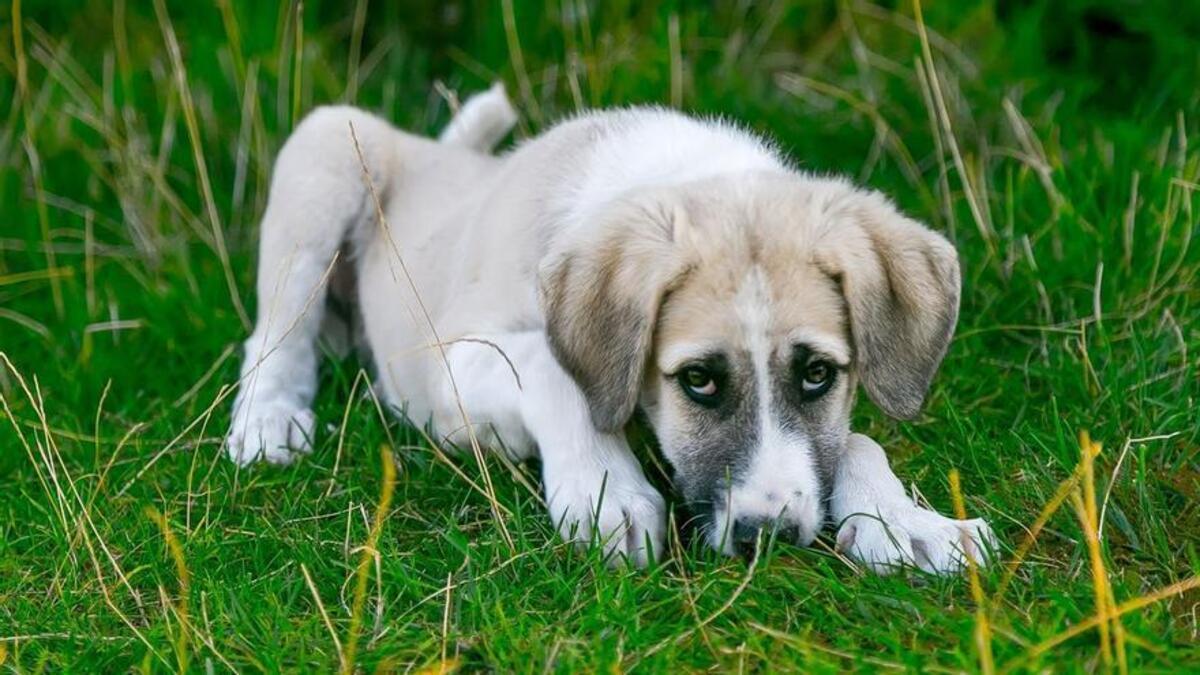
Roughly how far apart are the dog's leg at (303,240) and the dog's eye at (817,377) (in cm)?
195

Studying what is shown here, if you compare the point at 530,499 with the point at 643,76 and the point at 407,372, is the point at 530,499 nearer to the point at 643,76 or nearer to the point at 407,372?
the point at 407,372

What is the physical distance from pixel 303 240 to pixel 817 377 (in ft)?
7.75

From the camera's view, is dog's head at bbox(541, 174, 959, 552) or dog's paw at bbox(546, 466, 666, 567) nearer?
dog's head at bbox(541, 174, 959, 552)

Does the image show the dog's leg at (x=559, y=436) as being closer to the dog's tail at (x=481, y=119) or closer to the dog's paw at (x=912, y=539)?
the dog's paw at (x=912, y=539)

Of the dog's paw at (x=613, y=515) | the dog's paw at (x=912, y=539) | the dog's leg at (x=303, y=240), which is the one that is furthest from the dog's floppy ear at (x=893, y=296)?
the dog's leg at (x=303, y=240)

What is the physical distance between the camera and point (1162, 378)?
4789mm

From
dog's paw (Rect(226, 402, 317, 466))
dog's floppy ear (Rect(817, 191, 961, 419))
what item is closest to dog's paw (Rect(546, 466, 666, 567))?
dog's floppy ear (Rect(817, 191, 961, 419))

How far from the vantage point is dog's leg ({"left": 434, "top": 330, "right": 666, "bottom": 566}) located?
395 centimetres

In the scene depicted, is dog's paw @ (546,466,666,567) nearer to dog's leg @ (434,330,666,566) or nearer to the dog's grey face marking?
dog's leg @ (434,330,666,566)

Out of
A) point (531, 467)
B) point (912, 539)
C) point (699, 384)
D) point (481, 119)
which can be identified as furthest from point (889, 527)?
point (481, 119)

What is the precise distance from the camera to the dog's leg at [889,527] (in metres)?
3.84

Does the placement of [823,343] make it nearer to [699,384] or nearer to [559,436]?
[699,384]

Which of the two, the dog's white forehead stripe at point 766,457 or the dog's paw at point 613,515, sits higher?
the dog's white forehead stripe at point 766,457

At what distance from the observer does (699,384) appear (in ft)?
12.8
